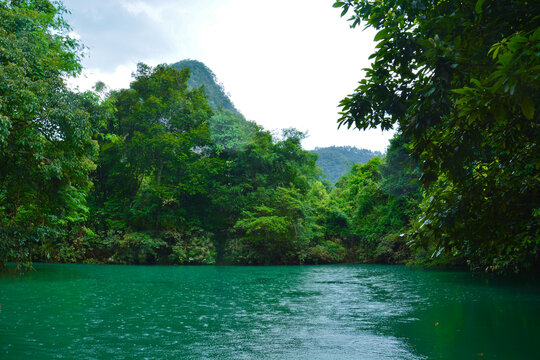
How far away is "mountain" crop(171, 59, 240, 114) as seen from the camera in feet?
162

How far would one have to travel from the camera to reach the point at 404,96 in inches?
163

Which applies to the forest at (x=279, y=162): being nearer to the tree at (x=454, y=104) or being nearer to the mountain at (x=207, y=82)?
the tree at (x=454, y=104)

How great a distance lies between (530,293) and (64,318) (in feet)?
34.5

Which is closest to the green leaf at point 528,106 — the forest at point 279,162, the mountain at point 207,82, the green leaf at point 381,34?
the forest at point 279,162

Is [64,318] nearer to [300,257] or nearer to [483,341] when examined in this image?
[483,341]

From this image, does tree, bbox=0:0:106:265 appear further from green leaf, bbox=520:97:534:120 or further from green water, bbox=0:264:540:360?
green leaf, bbox=520:97:534:120

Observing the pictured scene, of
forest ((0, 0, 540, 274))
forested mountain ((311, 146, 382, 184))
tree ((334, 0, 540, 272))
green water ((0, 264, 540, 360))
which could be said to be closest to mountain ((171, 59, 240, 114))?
forest ((0, 0, 540, 274))

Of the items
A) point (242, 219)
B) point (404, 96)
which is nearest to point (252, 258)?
point (242, 219)

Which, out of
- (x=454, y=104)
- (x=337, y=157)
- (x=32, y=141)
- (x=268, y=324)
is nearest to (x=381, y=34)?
(x=454, y=104)

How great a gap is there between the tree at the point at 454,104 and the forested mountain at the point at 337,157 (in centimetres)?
7196

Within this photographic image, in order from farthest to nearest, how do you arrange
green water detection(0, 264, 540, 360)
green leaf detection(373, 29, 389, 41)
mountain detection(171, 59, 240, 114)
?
1. mountain detection(171, 59, 240, 114)
2. green water detection(0, 264, 540, 360)
3. green leaf detection(373, 29, 389, 41)

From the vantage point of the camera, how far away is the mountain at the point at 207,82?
49250mm

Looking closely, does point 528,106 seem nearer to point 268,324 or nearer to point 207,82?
point 268,324

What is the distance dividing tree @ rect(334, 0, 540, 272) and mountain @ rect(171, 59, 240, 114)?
44332mm
